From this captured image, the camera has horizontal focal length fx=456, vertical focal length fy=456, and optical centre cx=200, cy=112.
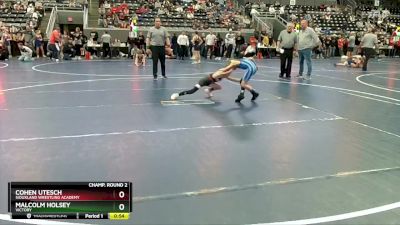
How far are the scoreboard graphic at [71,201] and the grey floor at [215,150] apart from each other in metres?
0.25

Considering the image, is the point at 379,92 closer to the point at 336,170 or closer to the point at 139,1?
the point at 336,170

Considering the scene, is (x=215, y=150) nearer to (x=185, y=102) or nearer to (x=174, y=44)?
(x=185, y=102)

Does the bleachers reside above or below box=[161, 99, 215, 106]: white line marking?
above

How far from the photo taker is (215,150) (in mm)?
5258

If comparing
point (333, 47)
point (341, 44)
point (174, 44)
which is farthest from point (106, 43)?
point (341, 44)

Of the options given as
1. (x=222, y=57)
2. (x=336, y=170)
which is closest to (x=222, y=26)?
(x=222, y=57)

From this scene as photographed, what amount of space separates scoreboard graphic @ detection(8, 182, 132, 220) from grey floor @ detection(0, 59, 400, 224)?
0.25 m

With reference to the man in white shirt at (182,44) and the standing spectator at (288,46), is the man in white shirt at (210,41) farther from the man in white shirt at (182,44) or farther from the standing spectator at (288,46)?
the standing spectator at (288,46)

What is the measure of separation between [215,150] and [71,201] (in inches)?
95.5

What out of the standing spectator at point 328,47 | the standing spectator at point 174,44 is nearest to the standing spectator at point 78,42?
the standing spectator at point 174,44

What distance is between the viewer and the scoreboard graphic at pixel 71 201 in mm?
3072

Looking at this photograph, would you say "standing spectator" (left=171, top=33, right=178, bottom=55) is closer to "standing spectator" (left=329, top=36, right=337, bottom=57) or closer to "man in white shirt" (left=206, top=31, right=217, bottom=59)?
"man in white shirt" (left=206, top=31, right=217, bottom=59)

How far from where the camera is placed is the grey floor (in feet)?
12.2

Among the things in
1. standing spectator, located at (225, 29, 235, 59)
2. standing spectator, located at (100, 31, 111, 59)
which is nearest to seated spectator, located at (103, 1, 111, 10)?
standing spectator, located at (100, 31, 111, 59)
